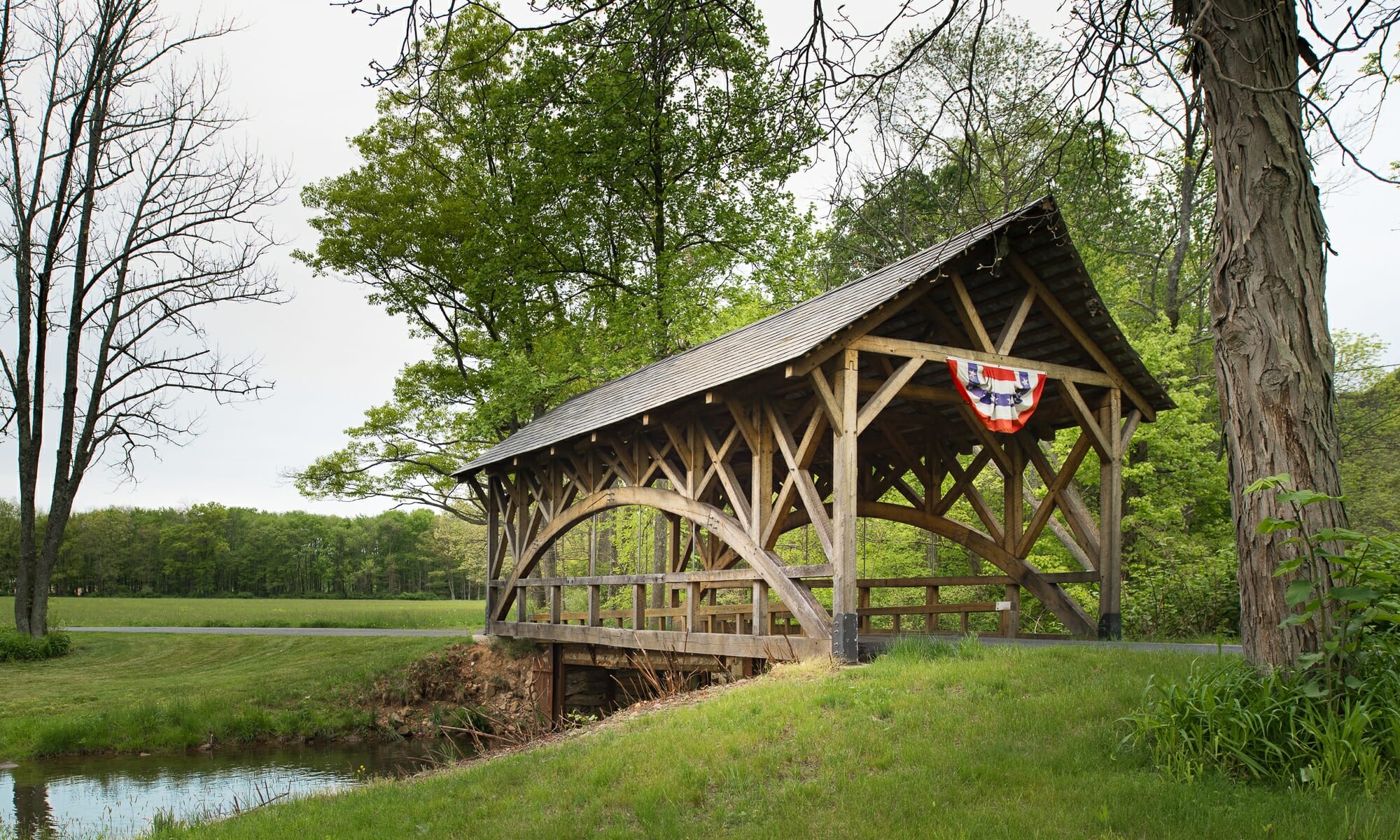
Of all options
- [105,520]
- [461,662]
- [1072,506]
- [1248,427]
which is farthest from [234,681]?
[105,520]

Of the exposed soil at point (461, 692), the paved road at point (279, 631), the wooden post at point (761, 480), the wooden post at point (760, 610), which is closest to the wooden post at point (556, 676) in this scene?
the exposed soil at point (461, 692)

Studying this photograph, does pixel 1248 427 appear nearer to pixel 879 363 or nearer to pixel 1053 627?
pixel 879 363

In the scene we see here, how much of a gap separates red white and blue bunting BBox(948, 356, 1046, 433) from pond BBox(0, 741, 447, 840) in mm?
6531

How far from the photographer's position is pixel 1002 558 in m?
11.9

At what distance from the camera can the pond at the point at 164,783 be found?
9266 millimetres

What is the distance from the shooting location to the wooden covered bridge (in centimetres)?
945

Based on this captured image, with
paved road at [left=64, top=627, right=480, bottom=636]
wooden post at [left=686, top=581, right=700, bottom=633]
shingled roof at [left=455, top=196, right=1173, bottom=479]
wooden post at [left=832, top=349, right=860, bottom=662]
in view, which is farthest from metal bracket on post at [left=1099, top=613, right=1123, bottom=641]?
paved road at [left=64, top=627, right=480, bottom=636]

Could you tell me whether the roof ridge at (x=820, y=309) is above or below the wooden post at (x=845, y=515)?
above

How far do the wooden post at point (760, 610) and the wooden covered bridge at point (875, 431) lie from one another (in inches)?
1.1

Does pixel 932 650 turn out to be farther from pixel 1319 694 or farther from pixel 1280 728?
pixel 1319 694

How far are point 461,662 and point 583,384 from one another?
8.64 m

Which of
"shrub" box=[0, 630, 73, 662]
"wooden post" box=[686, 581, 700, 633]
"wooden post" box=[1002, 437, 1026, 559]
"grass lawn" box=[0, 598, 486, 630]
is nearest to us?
"wooden post" box=[686, 581, 700, 633]

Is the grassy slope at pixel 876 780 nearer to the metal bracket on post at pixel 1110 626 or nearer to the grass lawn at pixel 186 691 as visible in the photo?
the metal bracket on post at pixel 1110 626

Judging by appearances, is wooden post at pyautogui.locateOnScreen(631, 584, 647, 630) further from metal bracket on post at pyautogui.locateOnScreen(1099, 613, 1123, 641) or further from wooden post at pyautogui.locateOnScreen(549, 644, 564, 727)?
metal bracket on post at pyautogui.locateOnScreen(1099, 613, 1123, 641)
